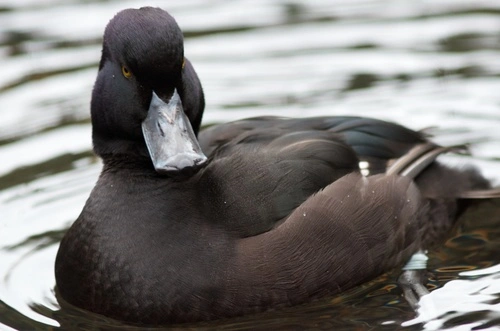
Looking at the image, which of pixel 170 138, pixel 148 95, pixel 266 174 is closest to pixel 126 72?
pixel 148 95

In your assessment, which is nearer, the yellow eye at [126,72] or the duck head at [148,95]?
the duck head at [148,95]

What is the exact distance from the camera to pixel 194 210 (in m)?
6.32

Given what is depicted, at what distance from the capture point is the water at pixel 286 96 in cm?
653

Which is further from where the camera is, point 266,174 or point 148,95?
point 266,174

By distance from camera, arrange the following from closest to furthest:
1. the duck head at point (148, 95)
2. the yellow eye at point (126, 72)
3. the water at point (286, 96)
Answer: the duck head at point (148, 95)
the yellow eye at point (126, 72)
the water at point (286, 96)

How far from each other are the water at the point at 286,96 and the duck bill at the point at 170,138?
3.04 feet

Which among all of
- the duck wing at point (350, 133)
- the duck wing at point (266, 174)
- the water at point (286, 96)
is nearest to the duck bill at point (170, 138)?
the duck wing at point (266, 174)

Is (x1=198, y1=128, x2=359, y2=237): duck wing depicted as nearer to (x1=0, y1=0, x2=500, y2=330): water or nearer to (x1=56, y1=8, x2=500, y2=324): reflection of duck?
(x1=56, y1=8, x2=500, y2=324): reflection of duck

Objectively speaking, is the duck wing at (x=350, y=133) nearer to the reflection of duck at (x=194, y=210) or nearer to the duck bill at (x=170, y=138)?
the reflection of duck at (x=194, y=210)

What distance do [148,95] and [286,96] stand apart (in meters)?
3.44

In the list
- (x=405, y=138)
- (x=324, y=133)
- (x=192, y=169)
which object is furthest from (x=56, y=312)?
(x=405, y=138)

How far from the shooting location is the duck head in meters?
6.07

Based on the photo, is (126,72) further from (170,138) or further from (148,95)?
(170,138)

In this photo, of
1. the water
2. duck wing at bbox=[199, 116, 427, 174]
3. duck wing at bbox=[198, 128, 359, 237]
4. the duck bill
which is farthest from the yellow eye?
the water
